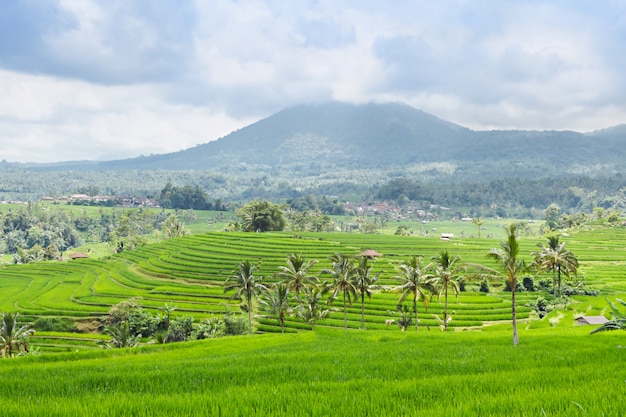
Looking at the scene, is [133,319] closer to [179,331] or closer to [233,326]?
[179,331]

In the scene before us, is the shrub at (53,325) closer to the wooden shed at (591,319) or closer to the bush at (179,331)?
the bush at (179,331)

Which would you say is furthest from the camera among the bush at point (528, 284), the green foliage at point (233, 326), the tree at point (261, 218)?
the tree at point (261, 218)

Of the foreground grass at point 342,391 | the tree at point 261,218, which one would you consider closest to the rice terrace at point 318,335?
the foreground grass at point 342,391

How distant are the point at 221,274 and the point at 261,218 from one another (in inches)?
1918

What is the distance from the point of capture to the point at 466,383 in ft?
34.0

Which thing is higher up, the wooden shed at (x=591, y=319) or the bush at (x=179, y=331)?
the wooden shed at (x=591, y=319)

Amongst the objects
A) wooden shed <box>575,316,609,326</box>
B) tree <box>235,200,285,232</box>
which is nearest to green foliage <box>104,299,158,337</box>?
wooden shed <box>575,316,609,326</box>

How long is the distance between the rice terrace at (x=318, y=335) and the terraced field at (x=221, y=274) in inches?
14.9

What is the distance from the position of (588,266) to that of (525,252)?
1420cm

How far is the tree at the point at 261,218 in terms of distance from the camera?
13350 centimetres

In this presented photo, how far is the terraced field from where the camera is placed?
6494 centimetres

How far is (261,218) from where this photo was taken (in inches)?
5236

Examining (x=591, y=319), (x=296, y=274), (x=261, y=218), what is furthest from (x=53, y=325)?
(x=261, y=218)

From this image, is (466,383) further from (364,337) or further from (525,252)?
(525,252)
